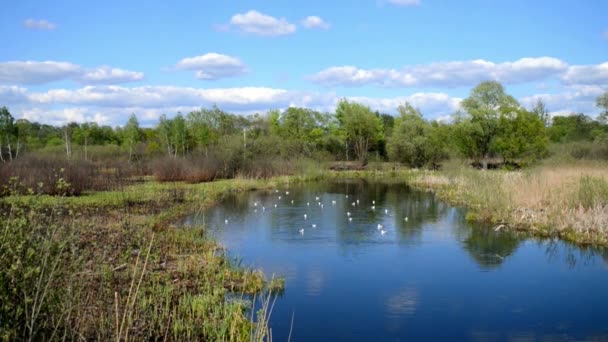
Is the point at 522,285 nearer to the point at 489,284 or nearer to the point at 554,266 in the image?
the point at 489,284

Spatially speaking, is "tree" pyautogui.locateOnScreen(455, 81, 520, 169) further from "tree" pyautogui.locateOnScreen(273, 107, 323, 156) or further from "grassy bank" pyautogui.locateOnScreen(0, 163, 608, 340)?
"tree" pyautogui.locateOnScreen(273, 107, 323, 156)

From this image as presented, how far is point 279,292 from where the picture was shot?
11242 mm

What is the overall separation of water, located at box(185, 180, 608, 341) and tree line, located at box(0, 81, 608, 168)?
21037 mm

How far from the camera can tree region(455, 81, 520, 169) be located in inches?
1767

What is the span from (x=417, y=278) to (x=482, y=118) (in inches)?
1385

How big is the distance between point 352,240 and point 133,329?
10435 mm

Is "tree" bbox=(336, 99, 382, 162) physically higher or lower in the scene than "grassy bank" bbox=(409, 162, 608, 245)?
higher

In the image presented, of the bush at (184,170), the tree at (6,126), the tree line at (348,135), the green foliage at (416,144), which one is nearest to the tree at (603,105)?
the tree line at (348,135)

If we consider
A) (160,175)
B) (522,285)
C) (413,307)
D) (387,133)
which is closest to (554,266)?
(522,285)

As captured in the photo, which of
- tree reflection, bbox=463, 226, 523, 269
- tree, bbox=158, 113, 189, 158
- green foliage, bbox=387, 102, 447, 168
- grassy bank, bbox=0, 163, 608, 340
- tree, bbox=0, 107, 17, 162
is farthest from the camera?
tree, bbox=158, 113, 189, 158

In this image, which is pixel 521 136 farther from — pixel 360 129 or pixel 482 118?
pixel 360 129

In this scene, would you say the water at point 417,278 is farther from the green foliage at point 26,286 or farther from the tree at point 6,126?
the tree at point 6,126

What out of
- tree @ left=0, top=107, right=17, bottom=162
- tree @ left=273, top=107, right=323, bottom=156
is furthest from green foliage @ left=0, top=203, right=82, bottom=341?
tree @ left=273, top=107, right=323, bottom=156

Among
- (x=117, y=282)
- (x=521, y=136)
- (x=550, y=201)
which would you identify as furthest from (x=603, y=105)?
(x=117, y=282)
